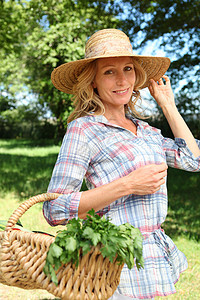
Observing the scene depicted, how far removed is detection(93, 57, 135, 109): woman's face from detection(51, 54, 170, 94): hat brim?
11 centimetres

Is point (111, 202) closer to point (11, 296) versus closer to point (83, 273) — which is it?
point (83, 273)

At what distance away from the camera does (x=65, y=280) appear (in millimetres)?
1315

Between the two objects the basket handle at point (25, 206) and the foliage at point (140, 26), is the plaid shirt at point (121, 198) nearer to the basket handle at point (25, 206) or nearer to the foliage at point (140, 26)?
the basket handle at point (25, 206)

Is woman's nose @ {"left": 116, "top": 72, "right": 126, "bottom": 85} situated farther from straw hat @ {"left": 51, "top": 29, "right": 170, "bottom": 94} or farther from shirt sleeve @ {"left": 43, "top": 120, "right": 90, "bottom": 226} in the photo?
shirt sleeve @ {"left": 43, "top": 120, "right": 90, "bottom": 226}

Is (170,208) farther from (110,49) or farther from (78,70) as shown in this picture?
(110,49)

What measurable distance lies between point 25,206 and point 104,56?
0.89m

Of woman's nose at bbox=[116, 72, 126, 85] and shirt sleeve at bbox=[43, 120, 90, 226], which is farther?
woman's nose at bbox=[116, 72, 126, 85]

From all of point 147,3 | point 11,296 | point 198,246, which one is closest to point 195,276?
point 198,246

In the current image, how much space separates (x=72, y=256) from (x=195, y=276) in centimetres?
344

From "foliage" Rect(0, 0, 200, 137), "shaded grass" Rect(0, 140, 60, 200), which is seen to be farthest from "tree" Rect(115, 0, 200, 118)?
"shaded grass" Rect(0, 140, 60, 200)

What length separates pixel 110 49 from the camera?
190cm

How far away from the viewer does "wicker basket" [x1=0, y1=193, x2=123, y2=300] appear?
1312 millimetres

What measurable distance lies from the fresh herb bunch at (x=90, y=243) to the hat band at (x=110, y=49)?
97 centimetres

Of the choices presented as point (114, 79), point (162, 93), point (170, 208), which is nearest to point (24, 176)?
point (170, 208)
